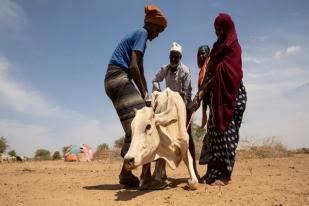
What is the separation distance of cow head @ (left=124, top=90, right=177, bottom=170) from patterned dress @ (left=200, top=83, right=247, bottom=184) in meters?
0.80

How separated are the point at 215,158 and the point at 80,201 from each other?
212 cm

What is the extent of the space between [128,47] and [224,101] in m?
1.67

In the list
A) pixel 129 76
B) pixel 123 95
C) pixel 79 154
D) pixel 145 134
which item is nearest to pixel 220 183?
pixel 145 134

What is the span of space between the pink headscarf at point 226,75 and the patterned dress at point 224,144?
0.13 metres

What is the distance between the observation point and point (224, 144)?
18.4 feet

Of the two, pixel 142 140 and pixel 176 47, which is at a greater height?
pixel 176 47

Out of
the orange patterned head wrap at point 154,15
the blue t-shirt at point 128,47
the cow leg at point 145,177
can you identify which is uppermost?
the orange patterned head wrap at point 154,15

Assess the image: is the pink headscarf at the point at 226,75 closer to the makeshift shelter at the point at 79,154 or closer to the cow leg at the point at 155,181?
the cow leg at the point at 155,181

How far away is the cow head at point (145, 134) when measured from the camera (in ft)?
14.7

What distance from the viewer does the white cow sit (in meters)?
4.64

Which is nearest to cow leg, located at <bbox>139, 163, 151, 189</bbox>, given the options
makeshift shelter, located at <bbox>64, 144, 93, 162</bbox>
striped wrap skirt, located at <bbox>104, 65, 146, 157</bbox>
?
striped wrap skirt, located at <bbox>104, 65, 146, 157</bbox>

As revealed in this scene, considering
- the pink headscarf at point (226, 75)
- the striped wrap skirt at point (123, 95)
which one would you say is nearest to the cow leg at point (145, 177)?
the striped wrap skirt at point (123, 95)

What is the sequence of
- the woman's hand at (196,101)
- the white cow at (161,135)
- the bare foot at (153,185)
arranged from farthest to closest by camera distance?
1. the woman's hand at (196,101)
2. the bare foot at (153,185)
3. the white cow at (161,135)

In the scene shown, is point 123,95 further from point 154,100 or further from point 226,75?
point 226,75
